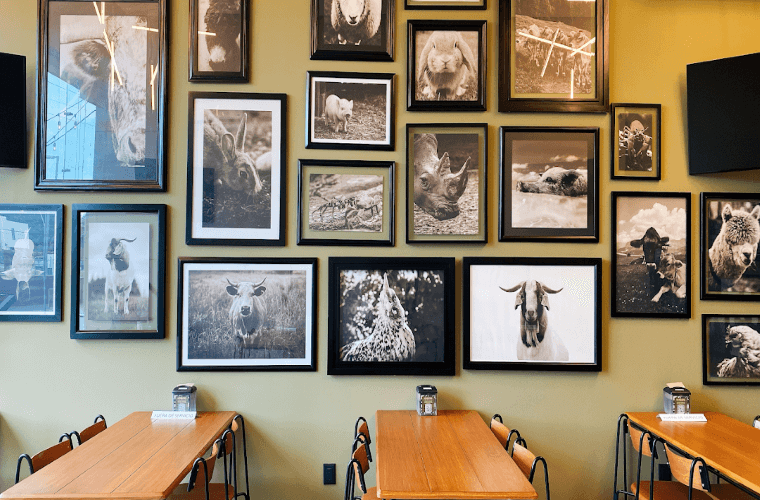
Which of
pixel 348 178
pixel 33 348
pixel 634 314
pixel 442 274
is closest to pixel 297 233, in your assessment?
pixel 348 178

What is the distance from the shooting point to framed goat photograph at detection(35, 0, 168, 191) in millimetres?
2934

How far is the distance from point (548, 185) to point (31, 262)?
338 cm

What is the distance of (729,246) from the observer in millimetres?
3035

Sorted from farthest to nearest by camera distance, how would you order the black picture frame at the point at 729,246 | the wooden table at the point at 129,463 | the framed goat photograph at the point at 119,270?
the black picture frame at the point at 729,246 → the framed goat photograph at the point at 119,270 → the wooden table at the point at 129,463

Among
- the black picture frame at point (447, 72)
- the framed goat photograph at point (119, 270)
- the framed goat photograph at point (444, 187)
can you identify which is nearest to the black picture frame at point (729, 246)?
the framed goat photograph at point (444, 187)

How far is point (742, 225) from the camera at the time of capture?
3041mm

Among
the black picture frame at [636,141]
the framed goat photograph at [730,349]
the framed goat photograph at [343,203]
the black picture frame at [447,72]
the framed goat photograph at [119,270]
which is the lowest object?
the framed goat photograph at [730,349]

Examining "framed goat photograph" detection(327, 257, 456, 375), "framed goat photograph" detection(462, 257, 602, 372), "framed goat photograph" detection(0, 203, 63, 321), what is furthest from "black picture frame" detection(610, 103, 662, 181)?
"framed goat photograph" detection(0, 203, 63, 321)

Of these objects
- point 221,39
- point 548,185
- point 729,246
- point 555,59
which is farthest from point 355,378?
point 729,246

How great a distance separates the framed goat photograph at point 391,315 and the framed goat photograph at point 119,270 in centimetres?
113

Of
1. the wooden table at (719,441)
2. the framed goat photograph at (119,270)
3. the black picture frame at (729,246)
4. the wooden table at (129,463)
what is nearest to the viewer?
the wooden table at (129,463)

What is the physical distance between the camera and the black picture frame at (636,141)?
3.04 meters

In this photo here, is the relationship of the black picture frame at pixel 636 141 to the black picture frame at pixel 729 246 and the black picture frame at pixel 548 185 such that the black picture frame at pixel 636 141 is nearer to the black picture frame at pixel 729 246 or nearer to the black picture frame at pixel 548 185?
the black picture frame at pixel 548 185

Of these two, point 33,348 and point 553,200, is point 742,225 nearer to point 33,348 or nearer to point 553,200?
point 553,200
